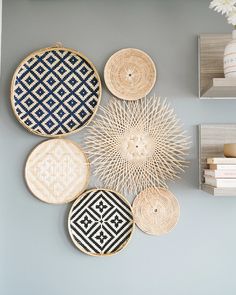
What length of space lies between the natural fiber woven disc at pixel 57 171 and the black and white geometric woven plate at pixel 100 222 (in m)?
0.07

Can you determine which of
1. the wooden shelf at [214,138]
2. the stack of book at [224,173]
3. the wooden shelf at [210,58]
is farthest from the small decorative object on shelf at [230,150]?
the wooden shelf at [210,58]

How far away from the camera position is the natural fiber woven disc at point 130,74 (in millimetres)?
1978

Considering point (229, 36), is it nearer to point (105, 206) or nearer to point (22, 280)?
point (105, 206)

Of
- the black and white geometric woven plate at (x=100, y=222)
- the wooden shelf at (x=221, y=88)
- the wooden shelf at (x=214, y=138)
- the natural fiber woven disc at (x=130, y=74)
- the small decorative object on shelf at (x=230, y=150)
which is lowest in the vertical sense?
the black and white geometric woven plate at (x=100, y=222)

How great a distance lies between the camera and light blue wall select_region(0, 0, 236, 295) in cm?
195

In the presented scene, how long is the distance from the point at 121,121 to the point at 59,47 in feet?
1.54

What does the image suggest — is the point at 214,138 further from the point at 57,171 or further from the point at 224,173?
the point at 57,171

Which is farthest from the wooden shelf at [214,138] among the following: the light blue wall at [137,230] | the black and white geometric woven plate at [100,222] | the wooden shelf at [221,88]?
the black and white geometric woven plate at [100,222]

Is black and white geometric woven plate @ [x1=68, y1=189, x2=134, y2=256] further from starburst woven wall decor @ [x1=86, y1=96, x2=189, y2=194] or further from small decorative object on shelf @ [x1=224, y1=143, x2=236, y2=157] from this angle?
small decorative object on shelf @ [x1=224, y1=143, x2=236, y2=157]

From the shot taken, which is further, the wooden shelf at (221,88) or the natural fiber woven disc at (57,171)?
the natural fiber woven disc at (57,171)

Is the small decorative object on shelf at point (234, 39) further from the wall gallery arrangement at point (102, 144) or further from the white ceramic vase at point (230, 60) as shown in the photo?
the wall gallery arrangement at point (102, 144)

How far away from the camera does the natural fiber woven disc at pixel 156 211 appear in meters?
1.95

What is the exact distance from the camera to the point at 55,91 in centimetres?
199

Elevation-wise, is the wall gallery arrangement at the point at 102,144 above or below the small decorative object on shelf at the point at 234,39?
below
